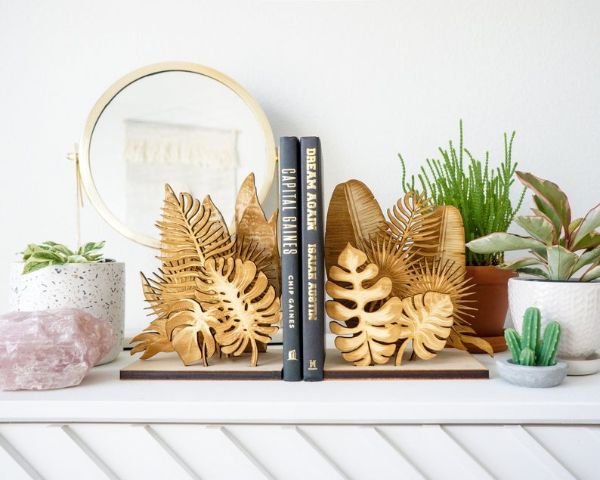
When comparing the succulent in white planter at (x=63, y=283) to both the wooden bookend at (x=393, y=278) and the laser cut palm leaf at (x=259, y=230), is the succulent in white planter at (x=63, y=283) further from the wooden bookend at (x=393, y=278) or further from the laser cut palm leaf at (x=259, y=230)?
the wooden bookend at (x=393, y=278)

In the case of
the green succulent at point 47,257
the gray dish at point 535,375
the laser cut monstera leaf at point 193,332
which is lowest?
the gray dish at point 535,375

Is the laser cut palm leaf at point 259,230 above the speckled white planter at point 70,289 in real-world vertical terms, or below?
above

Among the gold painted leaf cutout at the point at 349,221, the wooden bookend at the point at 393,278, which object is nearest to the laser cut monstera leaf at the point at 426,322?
the wooden bookend at the point at 393,278

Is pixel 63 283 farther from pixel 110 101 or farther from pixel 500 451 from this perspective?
pixel 500 451

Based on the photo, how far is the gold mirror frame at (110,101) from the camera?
872mm

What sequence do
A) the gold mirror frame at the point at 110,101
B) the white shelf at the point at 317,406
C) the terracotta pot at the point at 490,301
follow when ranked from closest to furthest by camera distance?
1. the white shelf at the point at 317,406
2. the terracotta pot at the point at 490,301
3. the gold mirror frame at the point at 110,101

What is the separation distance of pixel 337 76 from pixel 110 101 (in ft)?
1.30

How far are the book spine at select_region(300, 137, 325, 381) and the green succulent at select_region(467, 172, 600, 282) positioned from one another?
196mm

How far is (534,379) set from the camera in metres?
0.52

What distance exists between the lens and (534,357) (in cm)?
54

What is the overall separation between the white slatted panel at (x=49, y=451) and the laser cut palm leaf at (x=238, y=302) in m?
0.18

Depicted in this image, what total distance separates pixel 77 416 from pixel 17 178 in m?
0.61

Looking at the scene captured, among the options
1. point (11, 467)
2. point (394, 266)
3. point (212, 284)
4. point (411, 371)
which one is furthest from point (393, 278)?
point (11, 467)

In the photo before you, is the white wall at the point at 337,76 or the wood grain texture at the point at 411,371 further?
the white wall at the point at 337,76
